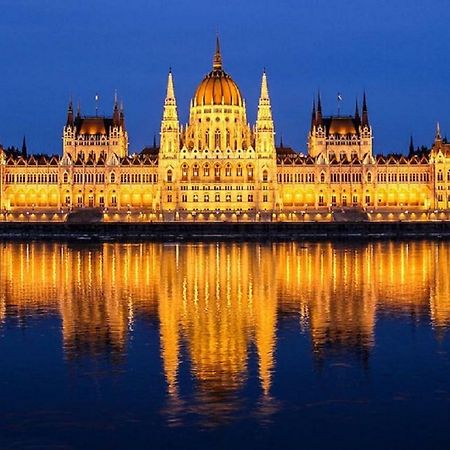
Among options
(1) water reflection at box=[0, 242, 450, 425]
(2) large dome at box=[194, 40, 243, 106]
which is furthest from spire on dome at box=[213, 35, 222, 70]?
(1) water reflection at box=[0, 242, 450, 425]

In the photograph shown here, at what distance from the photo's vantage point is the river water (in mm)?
17344

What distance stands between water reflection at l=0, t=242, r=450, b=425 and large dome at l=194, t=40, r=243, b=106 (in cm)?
8453

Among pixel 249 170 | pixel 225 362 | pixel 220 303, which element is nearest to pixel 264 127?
pixel 249 170

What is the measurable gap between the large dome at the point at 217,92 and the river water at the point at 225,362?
340 feet

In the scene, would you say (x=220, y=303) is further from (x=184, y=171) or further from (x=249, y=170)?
(x=184, y=171)

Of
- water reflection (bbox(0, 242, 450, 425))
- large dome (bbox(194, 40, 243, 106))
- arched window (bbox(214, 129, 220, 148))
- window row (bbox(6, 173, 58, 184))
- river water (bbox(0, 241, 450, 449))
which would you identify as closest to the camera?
river water (bbox(0, 241, 450, 449))

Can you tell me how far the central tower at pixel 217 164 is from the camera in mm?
138000

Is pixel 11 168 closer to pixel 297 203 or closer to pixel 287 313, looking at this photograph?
pixel 297 203

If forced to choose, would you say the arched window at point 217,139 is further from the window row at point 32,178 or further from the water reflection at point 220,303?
the water reflection at point 220,303

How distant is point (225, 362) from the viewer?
2283 centimetres

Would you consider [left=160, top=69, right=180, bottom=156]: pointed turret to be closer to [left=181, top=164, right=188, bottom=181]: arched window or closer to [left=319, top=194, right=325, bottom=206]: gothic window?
[left=181, top=164, right=188, bottom=181]: arched window

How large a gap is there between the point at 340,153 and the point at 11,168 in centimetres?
5060

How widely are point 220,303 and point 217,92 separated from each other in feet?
377

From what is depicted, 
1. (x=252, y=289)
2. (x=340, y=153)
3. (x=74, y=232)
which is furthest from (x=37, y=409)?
(x=340, y=153)
